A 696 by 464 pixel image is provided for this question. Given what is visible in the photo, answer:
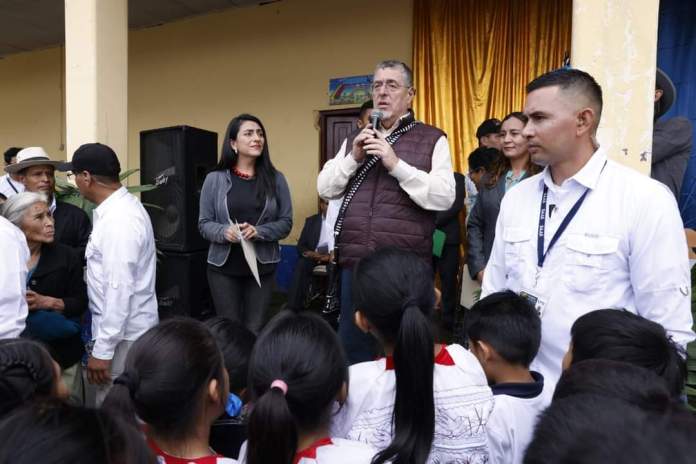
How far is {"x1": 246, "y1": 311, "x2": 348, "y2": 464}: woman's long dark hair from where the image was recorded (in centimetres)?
98

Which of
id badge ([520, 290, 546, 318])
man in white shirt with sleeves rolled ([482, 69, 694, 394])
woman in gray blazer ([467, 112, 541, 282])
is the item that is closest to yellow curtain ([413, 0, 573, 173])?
woman in gray blazer ([467, 112, 541, 282])

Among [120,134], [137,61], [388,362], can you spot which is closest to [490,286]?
[388,362]

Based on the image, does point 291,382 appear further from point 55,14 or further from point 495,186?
point 55,14

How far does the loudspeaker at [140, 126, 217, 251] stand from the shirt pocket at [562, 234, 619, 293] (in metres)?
2.83

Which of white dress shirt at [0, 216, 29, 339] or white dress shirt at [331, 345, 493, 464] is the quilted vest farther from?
white dress shirt at [0, 216, 29, 339]

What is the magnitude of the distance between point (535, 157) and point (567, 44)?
12.2 ft

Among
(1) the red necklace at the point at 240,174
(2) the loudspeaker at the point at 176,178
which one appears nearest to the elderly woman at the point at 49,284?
(1) the red necklace at the point at 240,174

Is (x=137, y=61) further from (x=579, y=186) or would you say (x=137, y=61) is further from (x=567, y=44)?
(x=579, y=186)

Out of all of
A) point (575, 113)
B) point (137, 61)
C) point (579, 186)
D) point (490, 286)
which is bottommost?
point (490, 286)

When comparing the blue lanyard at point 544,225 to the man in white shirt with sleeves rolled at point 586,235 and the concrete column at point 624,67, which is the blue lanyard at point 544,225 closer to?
the man in white shirt with sleeves rolled at point 586,235

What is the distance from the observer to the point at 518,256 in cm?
162

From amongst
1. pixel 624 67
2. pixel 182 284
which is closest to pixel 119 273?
pixel 182 284

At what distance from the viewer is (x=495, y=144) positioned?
376 cm

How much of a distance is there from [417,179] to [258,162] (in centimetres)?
130
